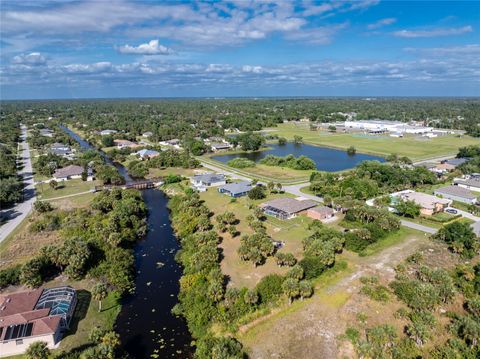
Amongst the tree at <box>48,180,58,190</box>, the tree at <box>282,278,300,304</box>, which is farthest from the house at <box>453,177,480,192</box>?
the tree at <box>48,180,58,190</box>

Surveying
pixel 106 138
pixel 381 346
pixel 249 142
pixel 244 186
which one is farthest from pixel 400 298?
pixel 106 138

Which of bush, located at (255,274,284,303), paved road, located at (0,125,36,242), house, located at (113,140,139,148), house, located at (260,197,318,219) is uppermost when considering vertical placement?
house, located at (113,140,139,148)

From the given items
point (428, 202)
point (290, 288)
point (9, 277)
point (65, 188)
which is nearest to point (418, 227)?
point (428, 202)

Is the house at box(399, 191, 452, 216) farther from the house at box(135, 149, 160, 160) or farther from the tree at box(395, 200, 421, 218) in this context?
the house at box(135, 149, 160, 160)

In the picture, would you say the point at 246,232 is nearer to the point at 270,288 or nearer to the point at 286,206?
the point at 286,206

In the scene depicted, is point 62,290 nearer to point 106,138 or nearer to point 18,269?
point 18,269
